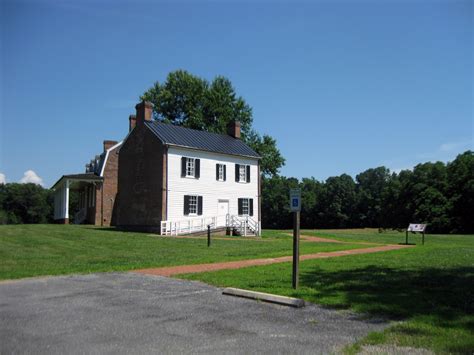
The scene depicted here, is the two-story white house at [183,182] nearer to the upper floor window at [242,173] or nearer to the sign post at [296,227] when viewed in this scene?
the upper floor window at [242,173]

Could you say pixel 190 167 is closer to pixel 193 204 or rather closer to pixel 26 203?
pixel 193 204

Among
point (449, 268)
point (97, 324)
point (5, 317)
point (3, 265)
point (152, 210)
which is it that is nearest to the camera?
point (97, 324)

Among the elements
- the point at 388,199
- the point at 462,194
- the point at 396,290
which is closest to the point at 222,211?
the point at 396,290

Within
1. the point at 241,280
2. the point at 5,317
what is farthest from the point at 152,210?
the point at 5,317

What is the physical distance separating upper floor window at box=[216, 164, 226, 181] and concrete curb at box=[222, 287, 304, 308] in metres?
24.4

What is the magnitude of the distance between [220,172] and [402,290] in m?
25.1

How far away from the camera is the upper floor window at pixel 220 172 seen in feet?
108

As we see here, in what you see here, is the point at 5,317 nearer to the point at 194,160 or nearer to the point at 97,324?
the point at 97,324

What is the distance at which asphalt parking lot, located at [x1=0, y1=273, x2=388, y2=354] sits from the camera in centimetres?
534

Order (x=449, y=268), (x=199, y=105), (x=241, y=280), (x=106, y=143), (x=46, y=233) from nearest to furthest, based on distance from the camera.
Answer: (x=241, y=280)
(x=449, y=268)
(x=46, y=233)
(x=106, y=143)
(x=199, y=105)

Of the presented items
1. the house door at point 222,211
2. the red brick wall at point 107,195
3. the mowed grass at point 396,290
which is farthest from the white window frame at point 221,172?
the mowed grass at point 396,290

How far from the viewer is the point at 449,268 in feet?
38.3

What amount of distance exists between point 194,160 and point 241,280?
2201 centimetres

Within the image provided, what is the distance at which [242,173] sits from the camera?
1379 inches
